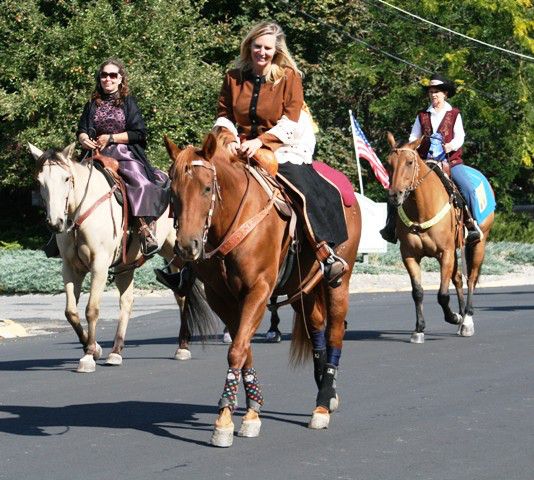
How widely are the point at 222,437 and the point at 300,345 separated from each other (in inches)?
64.9

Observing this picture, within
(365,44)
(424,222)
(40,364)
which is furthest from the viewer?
(365,44)

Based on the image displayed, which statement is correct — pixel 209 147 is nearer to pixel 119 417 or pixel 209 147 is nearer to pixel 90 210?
pixel 119 417

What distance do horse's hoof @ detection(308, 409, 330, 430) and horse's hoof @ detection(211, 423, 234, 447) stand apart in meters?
0.98

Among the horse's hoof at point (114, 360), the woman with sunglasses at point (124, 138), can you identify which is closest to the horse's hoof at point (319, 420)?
the horse's hoof at point (114, 360)

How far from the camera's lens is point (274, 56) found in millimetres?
10430


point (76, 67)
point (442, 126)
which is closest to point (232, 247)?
point (442, 126)

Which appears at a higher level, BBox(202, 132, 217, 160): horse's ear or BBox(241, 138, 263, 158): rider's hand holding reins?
BBox(202, 132, 217, 160): horse's ear

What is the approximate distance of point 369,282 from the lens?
29969 millimetres

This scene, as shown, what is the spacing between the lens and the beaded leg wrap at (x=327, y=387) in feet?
34.1

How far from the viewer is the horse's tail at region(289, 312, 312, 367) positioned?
1084cm

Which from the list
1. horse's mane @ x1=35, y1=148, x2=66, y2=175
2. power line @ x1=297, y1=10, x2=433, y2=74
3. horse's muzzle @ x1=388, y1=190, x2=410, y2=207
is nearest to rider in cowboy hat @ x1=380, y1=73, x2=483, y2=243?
horse's muzzle @ x1=388, y1=190, x2=410, y2=207

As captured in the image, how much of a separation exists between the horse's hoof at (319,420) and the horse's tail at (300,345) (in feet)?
2.20

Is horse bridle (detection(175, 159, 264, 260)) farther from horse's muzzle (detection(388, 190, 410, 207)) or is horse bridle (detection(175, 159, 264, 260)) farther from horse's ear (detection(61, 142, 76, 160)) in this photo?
horse's muzzle (detection(388, 190, 410, 207))

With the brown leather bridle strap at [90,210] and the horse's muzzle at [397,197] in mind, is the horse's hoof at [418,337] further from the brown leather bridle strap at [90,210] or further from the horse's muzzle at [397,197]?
the brown leather bridle strap at [90,210]
